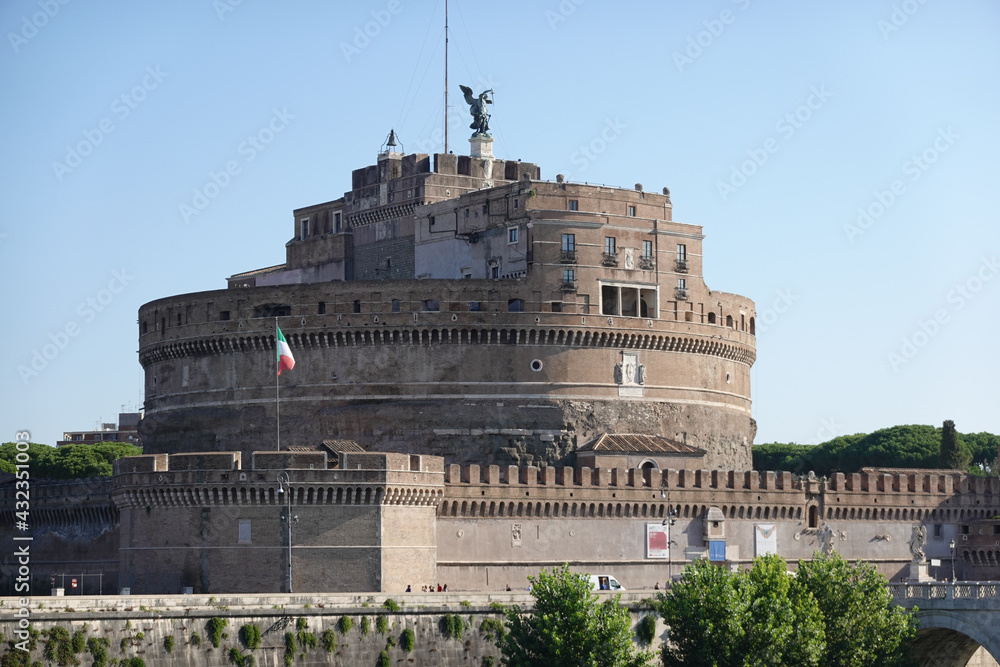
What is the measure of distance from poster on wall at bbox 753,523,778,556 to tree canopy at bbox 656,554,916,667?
13531 millimetres

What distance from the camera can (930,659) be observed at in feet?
242

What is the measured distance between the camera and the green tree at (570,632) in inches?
2405

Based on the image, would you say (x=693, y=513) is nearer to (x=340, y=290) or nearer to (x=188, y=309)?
(x=340, y=290)

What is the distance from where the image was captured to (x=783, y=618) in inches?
2506

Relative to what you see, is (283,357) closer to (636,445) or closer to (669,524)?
(636,445)

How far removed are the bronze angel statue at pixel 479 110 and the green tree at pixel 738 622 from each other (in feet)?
123

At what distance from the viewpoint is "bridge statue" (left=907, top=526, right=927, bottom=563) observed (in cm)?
8725

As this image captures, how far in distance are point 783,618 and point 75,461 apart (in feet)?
223

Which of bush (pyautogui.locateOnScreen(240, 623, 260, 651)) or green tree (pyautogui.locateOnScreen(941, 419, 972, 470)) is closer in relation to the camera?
bush (pyautogui.locateOnScreen(240, 623, 260, 651))

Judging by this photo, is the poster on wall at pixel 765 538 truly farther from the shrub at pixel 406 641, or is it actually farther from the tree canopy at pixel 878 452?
the tree canopy at pixel 878 452

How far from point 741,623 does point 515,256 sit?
88.9 feet

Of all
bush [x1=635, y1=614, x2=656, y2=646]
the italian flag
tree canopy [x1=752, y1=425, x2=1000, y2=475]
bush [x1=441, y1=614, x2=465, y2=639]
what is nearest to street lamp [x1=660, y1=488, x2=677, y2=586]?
bush [x1=635, y1=614, x2=656, y2=646]

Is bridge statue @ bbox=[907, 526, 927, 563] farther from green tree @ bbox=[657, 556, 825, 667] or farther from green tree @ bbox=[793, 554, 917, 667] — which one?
green tree @ bbox=[657, 556, 825, 667]

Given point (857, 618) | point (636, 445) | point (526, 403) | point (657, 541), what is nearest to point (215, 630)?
point (857, 618)
